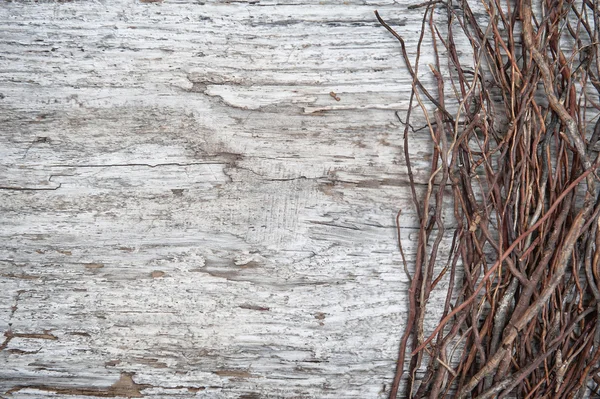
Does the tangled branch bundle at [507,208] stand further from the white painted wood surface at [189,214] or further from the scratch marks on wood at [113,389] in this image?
the scratch marks on wood at [113,389]

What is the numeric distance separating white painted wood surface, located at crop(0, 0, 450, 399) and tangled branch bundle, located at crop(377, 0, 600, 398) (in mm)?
92

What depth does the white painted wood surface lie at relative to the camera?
43.9 inches

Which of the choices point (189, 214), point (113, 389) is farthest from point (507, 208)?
point (113, 389)

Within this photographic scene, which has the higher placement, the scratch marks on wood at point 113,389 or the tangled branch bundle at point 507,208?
the tangled branch bundle at point 507,208

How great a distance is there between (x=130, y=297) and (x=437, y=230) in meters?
0.80

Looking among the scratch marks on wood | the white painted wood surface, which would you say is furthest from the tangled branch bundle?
the scratch marks on wood

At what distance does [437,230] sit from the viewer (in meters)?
1.12

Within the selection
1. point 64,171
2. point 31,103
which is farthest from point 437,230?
point 31,103

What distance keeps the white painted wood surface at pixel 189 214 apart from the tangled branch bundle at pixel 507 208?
0.09 metres

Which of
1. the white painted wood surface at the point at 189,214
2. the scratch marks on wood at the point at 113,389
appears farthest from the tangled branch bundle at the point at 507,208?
the scratch marks on wood at the point at 113,389

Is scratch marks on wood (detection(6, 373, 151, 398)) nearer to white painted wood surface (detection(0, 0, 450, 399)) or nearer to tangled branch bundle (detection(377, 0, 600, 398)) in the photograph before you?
white painted wood surface (detection(0, 0, 450, 399))

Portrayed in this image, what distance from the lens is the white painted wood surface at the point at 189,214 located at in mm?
1115

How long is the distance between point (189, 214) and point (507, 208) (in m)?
0.78

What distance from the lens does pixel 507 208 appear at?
1059mm
